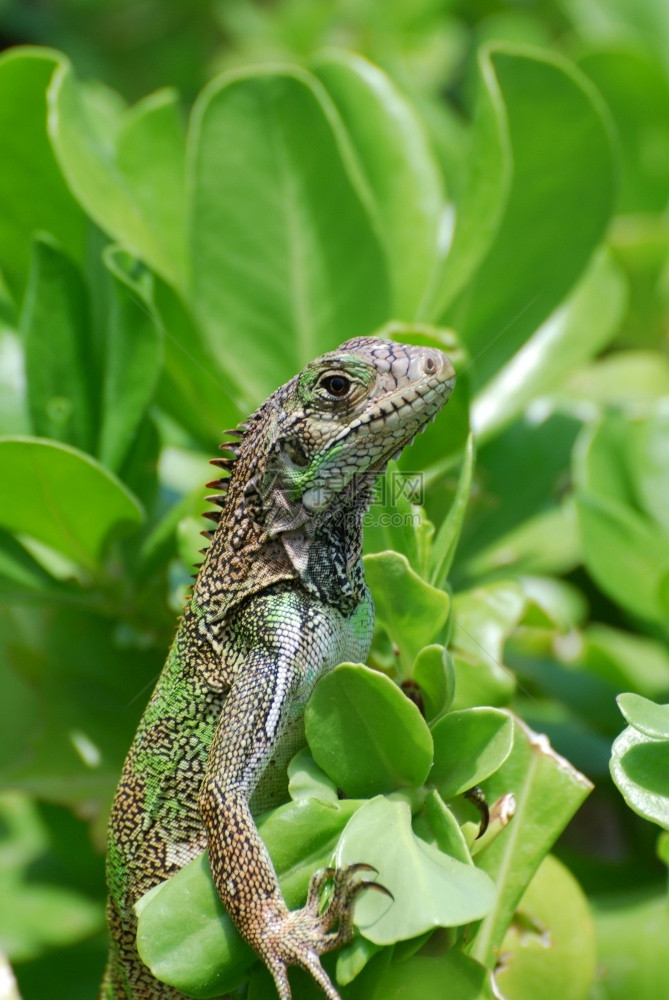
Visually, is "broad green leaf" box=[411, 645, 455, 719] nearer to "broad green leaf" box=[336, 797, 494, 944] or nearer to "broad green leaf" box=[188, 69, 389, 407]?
"broad green leaf" box=[336, 797, 494, 944]

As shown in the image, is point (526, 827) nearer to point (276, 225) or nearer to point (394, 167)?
point (276, 225)

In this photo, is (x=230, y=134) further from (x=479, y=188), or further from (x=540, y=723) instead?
(x=540, y=723)

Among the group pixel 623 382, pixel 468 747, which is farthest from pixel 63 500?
pixel 623 382

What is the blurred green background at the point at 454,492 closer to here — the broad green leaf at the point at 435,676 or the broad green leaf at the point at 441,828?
the broad green leaf at the point at 435,676

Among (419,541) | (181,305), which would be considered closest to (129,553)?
(181,305)

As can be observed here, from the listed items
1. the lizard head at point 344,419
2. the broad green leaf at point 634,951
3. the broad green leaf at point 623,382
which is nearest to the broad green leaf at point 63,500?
the lizard head at point 344,419

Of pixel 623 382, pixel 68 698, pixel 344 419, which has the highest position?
pixel 344 419

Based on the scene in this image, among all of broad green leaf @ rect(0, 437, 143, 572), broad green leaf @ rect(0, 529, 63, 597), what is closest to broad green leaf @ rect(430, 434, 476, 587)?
broad green leaf @ rect(0, 437, 143, 572)
